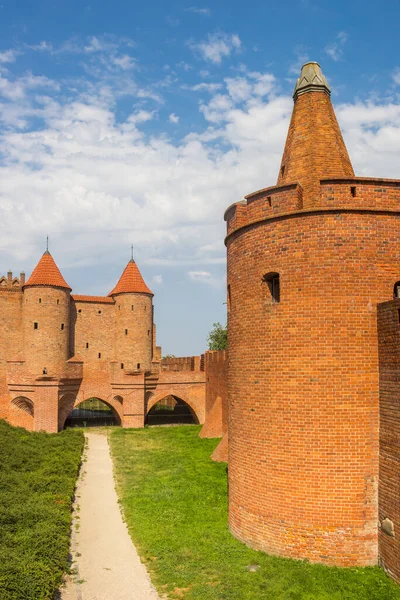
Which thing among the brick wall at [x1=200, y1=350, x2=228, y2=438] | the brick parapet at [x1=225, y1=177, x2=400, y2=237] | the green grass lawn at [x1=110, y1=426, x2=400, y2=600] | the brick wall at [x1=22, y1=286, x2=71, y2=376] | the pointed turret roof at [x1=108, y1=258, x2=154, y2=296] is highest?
the pointed turret roof at [x1=108, y1=258, x2=154, y2=296]

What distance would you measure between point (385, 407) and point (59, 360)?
21678 mm

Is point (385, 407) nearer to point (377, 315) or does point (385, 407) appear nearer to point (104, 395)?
point (377, 315)

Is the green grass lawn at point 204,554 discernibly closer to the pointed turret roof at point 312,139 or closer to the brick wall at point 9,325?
the pointed turret roof at point 312,139

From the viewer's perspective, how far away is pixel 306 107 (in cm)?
1118

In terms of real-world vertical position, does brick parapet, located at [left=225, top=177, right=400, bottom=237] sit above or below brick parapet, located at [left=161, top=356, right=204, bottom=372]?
above

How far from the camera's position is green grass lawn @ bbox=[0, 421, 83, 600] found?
300 inches

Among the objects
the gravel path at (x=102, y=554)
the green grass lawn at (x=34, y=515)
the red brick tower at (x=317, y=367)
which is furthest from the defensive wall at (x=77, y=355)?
the red brick tower at (x=317, y=367)

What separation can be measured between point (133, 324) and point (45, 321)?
17.9 feet

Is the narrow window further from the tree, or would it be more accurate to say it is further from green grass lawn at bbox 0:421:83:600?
the tree

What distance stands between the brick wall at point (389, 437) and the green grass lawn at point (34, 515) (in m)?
5.55

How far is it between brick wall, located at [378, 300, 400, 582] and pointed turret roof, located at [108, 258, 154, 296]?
23.0 meters

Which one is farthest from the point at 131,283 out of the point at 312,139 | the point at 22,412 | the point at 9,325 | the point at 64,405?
the point at 312,139

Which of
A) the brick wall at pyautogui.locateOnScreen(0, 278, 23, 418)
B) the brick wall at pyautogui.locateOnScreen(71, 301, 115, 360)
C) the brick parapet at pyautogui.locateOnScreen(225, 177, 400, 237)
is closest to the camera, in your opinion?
the brick parapet at pyautogui.locateOnScreen(225, 177, 400, 237)

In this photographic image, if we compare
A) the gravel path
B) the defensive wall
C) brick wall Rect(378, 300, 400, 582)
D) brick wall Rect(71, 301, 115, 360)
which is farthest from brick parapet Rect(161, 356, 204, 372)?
brick wall Rect(378, 300, 400, 582)
